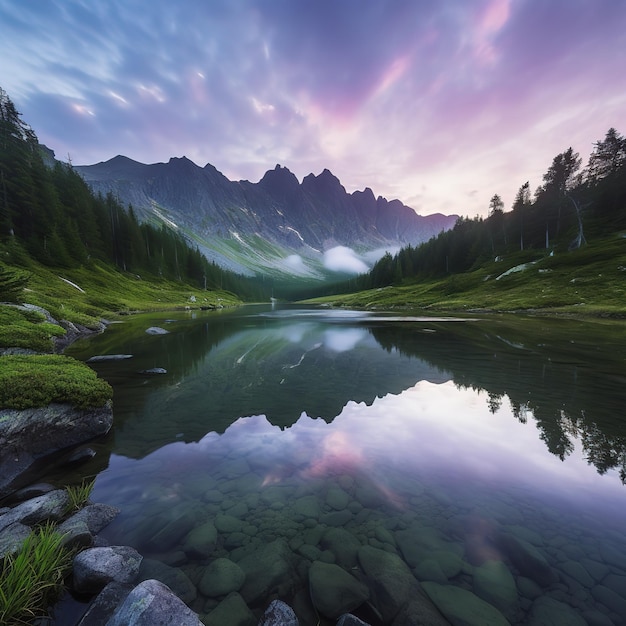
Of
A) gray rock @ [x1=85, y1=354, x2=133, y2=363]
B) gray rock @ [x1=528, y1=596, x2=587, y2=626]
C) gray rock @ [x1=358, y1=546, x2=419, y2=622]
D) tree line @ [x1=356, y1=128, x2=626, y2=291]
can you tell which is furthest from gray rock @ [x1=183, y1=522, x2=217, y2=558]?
tree line @ [x1=356, y1=128, x2=626, y2=291]

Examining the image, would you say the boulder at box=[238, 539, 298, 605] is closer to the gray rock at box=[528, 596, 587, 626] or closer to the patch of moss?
the gray rock at box=[528, 596, 587, 626]

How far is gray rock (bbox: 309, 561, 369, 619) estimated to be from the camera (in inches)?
193

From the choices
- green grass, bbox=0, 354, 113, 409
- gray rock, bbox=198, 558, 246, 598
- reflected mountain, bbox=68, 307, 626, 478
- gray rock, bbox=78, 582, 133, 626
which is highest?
green grass, bbox=0, 354, 113, 409

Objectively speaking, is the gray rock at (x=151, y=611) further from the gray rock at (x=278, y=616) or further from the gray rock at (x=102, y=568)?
the gray rock at (x=102, y=568)

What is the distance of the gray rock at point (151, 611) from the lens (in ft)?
13.0

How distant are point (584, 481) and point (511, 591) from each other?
511 cm

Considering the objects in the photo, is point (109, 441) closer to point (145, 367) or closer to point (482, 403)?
point (145, 367)

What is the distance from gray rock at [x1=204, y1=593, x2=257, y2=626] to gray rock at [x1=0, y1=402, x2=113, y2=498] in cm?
669

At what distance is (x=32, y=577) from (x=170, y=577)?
2.04 metres

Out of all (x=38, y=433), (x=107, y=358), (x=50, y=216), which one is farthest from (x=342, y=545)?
(x=50, y=216)

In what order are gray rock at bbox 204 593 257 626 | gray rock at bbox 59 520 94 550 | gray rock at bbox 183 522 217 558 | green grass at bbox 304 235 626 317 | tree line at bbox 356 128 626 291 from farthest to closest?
1. tree line at bbox 356 128 626 291
2. green grass at bbox 304 235 626 317
3. gray rock at bbox 183 522 217 558
4. gray rock at bbox 59 520 94 550
5. gray rock at bbox 204 593 257 626

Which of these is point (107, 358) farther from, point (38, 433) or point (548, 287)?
point (548, 287)

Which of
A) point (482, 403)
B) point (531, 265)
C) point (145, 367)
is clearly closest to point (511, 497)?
point (482, 403)

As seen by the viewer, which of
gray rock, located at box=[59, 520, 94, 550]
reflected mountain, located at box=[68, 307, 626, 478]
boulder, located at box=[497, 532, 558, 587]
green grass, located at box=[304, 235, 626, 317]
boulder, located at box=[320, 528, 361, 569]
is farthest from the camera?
green grass, located at box=[304, 235, 626, 317]
